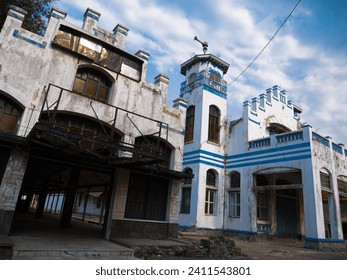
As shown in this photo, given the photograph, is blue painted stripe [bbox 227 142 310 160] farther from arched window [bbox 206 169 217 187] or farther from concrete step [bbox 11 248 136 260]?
concrete step [bbox 11 248 136 260]

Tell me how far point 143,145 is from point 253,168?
923 centimetres

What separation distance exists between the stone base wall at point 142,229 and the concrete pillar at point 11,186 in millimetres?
3565

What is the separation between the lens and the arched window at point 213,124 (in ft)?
64.8

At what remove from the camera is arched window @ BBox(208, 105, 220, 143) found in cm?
1975

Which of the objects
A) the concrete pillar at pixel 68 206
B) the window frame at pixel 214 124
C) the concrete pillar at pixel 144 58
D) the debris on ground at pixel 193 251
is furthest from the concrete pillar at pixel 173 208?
the window frame at pixel 214 124

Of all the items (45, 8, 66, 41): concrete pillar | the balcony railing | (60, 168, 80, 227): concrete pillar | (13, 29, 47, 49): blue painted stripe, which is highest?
the balcony railing

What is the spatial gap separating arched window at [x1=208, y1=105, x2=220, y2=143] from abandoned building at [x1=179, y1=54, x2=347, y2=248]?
8cm

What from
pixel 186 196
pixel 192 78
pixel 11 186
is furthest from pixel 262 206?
pixel 11 186

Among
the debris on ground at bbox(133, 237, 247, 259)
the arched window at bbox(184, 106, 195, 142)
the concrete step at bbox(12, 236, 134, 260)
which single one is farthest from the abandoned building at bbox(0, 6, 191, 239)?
the arched window at bbox(184, 106, 195, 142)

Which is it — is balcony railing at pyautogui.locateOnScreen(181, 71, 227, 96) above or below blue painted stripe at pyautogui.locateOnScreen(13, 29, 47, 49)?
above

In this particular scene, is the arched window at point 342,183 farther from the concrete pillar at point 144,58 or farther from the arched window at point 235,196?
the concrete pillar at point 144,58

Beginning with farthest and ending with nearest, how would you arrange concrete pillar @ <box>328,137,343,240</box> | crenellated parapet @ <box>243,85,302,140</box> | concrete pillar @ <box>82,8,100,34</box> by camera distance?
crenellated parapet @ <box>243,85,302,140</box> < concrete pillar @ <box>328,137,343,240</box> < concrete pillar @ <box>82,8,100,34</box>

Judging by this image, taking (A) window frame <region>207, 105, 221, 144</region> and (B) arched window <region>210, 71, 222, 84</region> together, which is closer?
(A) window frame <region>207, 105, 221, 144</region>
